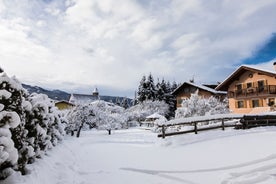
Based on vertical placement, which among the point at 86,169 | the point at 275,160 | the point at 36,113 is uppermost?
the point at 36,113

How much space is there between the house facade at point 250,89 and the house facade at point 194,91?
193 inches

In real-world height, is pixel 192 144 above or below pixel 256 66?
below

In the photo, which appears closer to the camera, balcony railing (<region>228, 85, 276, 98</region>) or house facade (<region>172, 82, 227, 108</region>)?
balcony railing (<region>228, 85, 276, 98</region>)

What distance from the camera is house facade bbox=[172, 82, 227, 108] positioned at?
44.2 metres

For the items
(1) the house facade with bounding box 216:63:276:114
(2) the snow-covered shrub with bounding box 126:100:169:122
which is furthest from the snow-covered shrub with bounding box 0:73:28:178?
(2) the snow-covered shrub with bounding box 126:100:169:122

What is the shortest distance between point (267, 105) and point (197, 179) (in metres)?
31.4

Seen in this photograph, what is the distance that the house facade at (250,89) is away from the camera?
33.1 metres

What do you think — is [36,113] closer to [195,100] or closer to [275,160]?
[275,160]

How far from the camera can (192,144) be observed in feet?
41.6

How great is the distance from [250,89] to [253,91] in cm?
60

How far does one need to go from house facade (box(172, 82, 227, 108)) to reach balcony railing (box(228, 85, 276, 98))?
5.93 m

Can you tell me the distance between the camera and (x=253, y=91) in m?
35.1

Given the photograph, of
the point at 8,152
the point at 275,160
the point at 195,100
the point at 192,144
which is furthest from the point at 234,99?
the point at 8,152

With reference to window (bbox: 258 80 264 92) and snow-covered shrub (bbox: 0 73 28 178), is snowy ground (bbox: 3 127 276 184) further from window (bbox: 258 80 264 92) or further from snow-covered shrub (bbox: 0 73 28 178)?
window (bbox: 258 80 264 92)
